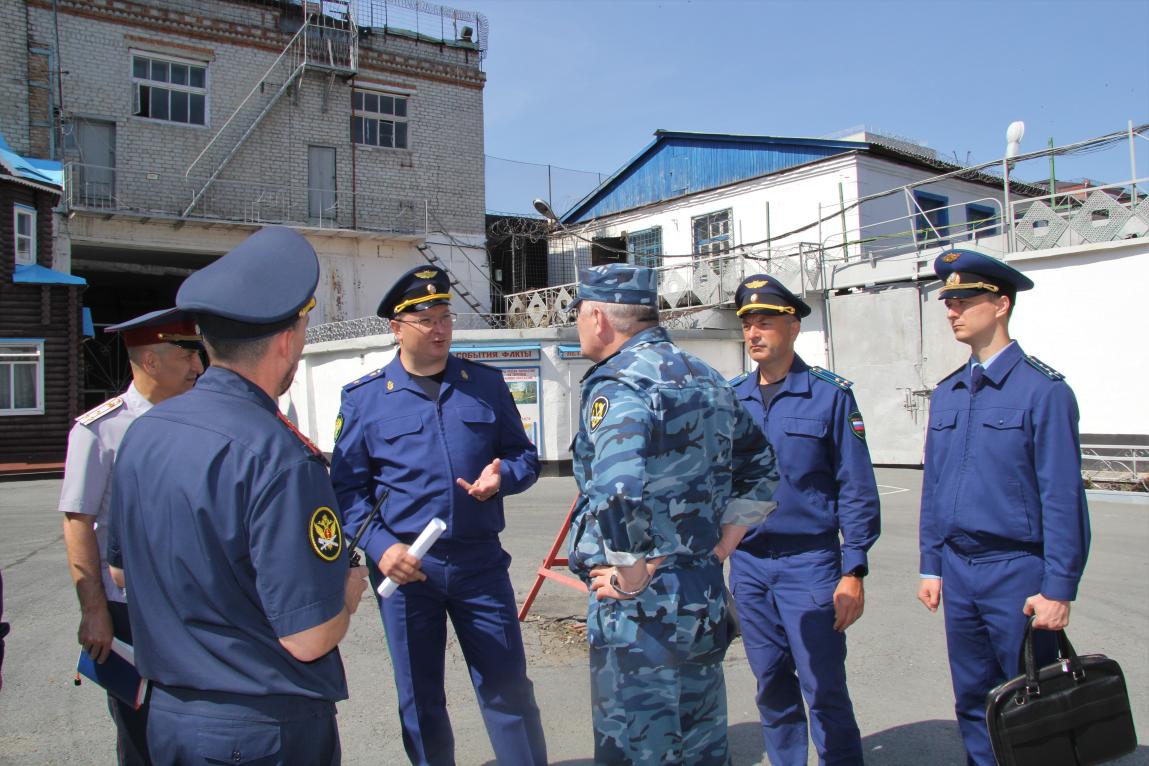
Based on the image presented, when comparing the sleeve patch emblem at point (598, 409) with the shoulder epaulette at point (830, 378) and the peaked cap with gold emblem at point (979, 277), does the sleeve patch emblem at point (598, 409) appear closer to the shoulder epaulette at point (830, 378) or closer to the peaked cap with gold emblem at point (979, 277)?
the shoulder epaulette at point (830, 378)

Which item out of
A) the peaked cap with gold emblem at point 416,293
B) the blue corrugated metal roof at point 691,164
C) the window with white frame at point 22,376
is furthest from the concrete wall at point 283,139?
the peaked cap with gold emblem at point 416,293

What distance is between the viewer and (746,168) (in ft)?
70.7

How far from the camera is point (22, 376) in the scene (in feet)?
55.9

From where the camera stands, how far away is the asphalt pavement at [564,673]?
11.8ft

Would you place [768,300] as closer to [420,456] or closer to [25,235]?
[420,456]

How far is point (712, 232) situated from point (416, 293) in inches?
779

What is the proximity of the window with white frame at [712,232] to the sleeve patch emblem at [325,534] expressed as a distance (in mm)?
20190

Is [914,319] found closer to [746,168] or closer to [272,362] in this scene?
[746,168]

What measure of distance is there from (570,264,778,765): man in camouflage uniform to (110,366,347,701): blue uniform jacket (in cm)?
85

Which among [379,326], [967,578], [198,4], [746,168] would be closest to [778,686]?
[967,578]

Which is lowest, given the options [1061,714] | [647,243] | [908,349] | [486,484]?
[1061,714]

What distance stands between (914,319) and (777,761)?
40.8ft

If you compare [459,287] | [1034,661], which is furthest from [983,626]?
[459,287]

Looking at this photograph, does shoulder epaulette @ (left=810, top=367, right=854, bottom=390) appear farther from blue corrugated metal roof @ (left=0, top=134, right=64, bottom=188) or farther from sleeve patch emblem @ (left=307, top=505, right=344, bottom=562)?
blue corrugated metal roof @ (left=0, top=134, right=64, bottom=188)
